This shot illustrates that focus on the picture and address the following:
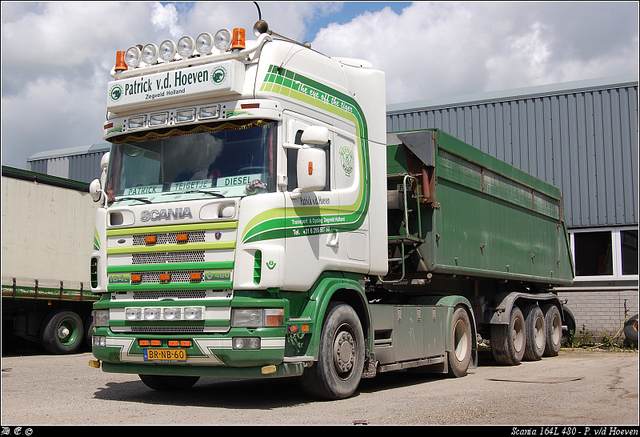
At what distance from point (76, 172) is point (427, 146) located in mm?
22888

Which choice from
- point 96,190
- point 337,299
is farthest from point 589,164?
point 96,190

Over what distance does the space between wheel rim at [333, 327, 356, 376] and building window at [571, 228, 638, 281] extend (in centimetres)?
1365

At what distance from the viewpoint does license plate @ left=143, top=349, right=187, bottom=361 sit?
7445mm

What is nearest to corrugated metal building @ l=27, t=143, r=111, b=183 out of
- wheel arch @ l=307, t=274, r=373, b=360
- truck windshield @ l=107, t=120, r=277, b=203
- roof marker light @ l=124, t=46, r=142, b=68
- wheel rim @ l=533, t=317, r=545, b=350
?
wheel rim @ l=533, t=317, r=545, b=350

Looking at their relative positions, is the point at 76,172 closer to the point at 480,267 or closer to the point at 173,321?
the point at 480,267

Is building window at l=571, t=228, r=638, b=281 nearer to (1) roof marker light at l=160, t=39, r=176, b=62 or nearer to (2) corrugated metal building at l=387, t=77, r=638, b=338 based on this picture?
(2) corrugated metal building at l=387, t=77, r=638, b=338

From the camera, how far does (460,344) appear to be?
11602 millimetres

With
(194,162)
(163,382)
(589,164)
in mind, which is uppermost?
(589,164)

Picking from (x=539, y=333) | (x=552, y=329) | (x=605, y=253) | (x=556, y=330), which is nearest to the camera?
(x=539, y=333)

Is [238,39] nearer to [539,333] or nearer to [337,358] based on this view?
[337,358]

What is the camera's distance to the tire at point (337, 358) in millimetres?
7844

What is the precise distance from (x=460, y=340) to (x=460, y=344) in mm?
68

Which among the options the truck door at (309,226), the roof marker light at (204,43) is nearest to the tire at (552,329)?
the truck door at (309,226)
